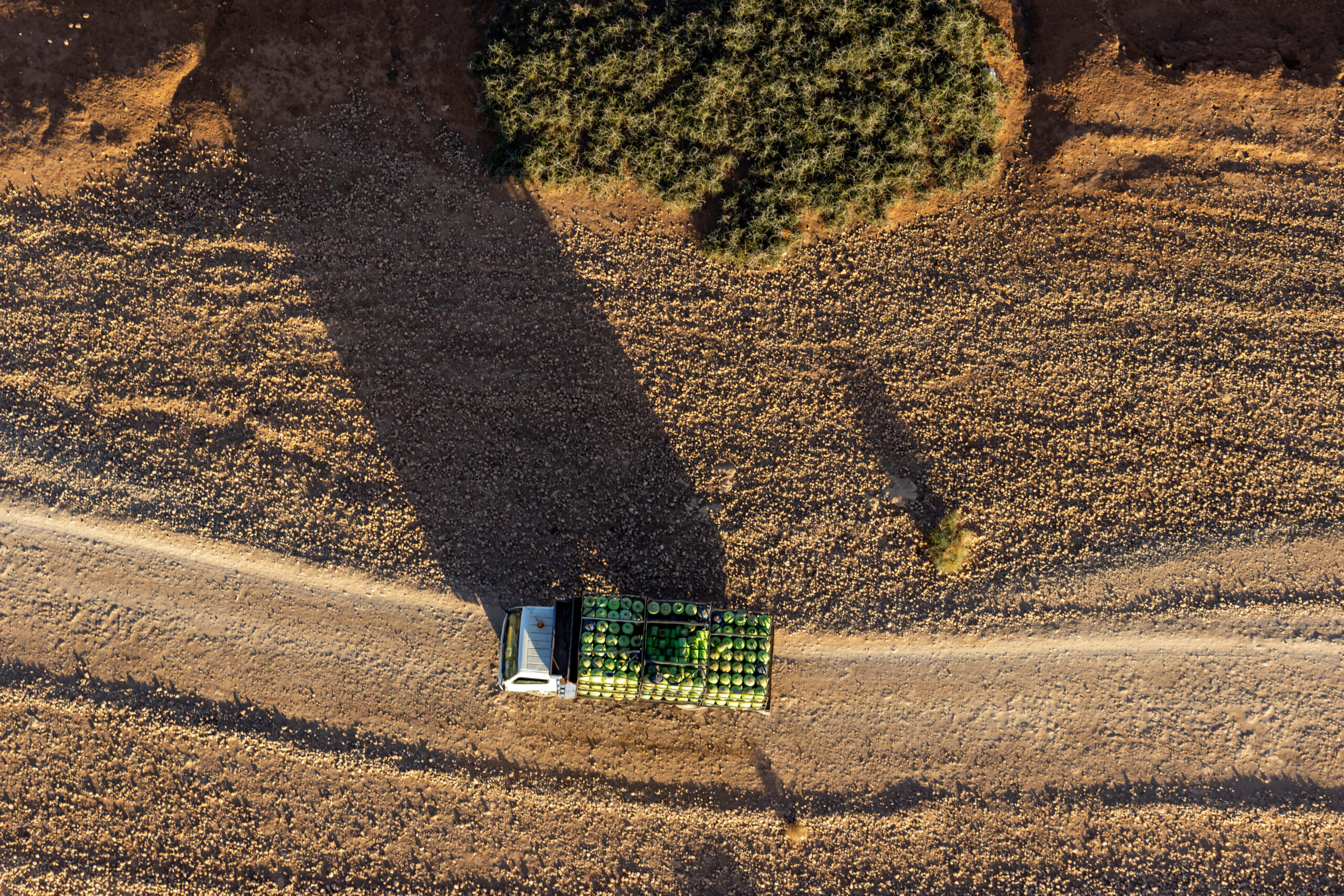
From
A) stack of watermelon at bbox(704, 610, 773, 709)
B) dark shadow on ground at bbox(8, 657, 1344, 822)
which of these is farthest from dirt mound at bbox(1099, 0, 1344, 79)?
dark shadow on ground at bbox(8, 657, 1344, 822)

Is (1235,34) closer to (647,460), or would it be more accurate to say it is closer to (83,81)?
(647,460)

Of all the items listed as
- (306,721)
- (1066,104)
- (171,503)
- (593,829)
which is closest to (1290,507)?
(1066,104)

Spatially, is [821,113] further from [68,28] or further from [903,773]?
[68,28]

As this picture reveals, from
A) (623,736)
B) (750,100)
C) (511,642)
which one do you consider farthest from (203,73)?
(623,736)

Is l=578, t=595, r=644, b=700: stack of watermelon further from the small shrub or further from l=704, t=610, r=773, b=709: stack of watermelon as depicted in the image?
the small shrub

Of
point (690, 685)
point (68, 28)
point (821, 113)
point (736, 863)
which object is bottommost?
point (736, 863)
